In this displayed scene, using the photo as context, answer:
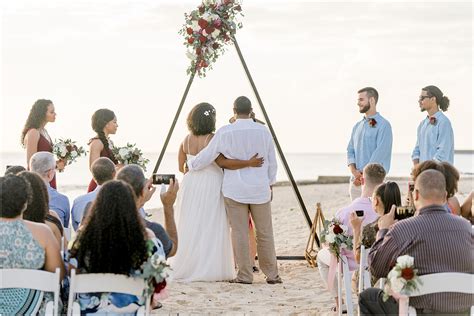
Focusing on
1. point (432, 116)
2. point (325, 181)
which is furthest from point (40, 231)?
point (325, 181)

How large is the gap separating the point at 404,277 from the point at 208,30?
5851mm

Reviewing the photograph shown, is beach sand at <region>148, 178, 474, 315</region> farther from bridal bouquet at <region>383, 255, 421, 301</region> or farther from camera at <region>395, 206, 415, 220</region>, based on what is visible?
bridal bouquet at <region>383, 255, 421, 301</region>

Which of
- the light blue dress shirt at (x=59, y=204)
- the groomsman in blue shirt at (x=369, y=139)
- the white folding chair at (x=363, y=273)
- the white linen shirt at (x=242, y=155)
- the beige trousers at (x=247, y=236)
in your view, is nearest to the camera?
the white folding chair at (x=363, y=273)

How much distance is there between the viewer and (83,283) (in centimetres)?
474

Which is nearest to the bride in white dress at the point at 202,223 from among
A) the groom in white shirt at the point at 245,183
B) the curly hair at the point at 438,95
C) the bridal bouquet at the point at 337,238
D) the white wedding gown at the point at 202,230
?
the white wedding gown at the point at 202,230

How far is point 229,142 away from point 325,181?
108ft

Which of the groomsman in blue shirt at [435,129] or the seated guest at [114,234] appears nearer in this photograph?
the seated guest at [114,234]

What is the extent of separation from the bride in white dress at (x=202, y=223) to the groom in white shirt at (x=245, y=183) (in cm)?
14

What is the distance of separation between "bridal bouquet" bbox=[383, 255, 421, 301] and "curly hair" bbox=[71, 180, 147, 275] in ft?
4.43

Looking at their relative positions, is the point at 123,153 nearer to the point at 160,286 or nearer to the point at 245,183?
the point at 245,183

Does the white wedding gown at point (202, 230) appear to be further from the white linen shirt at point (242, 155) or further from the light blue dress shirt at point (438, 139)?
the light blue dress shirt at point (438, 139)

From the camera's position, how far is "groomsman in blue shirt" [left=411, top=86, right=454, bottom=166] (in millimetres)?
8930

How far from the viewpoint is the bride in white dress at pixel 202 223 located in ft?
29.8

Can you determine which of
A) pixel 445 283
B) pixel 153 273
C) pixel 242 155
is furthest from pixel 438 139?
pixel 153 273
